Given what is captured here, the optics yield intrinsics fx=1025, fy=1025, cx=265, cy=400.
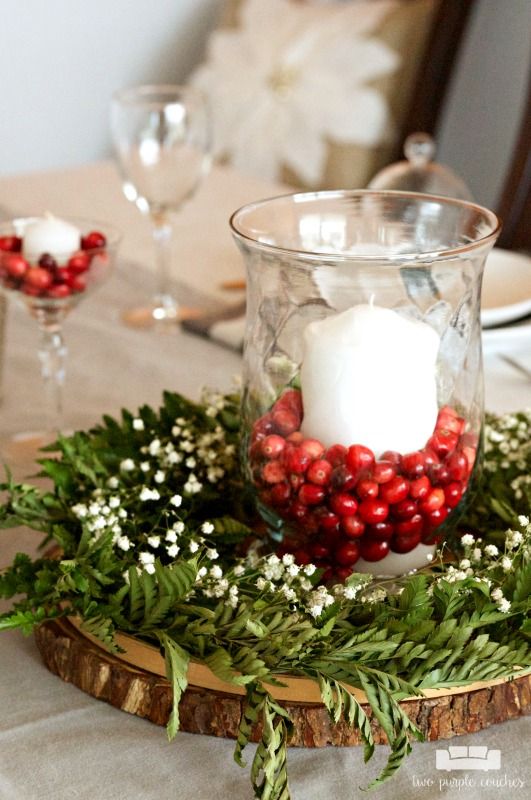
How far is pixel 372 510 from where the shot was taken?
0.58 meters

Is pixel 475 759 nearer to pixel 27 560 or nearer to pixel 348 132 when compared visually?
pixel 27 560

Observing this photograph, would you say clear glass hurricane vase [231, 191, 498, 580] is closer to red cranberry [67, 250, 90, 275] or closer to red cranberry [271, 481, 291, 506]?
red cranberry [271, 481, 291, 506]

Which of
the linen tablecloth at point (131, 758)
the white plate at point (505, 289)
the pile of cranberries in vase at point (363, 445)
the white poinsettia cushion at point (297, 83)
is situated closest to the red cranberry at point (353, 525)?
the pile of cranberries in vase at point (363, 445)

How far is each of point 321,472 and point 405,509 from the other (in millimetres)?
54

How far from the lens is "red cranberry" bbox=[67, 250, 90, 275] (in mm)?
897

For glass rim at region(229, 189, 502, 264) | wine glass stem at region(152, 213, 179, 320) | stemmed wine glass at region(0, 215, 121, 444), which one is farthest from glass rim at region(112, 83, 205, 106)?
glass rim at region(229, 189, 502, 264)

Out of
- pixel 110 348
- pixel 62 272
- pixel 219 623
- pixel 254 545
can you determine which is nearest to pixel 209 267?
pixel 110 348

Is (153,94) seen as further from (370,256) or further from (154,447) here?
(370,256)

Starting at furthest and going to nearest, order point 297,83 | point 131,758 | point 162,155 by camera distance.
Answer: point 297,83 < point 162,155 < point 131,758

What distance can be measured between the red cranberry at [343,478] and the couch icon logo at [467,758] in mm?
150

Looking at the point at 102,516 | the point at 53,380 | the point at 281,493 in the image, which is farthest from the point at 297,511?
the point at 53,380

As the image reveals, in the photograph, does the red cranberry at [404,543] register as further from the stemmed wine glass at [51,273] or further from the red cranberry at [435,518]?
the stemmed wine glass at [51,273]

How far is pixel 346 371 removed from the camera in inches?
23.1

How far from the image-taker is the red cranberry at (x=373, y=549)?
61 centimetres
